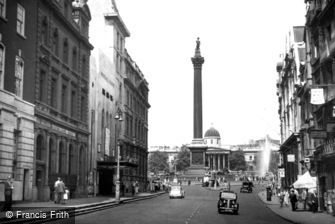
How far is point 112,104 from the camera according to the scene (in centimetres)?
7006

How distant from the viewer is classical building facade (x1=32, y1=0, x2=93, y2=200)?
133 feet

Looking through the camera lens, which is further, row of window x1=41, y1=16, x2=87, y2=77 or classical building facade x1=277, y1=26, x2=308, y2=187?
classical building facade x1=277, y1=26, x2=308, y2=187

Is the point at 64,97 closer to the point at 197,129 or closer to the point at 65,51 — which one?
the point at 65,51

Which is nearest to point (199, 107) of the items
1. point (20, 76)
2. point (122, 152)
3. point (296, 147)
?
point (122, 152)

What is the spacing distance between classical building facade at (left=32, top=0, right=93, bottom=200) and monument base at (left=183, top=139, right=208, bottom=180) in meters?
54.9

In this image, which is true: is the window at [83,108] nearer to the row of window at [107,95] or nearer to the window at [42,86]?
the window at [42,86]

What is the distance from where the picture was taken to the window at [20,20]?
35906 millimetres

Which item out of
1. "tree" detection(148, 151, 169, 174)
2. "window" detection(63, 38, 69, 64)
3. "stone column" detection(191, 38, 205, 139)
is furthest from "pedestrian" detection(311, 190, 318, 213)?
"tree" detection(148, 151, 169, 174)

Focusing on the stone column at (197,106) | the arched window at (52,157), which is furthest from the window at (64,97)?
the stone column at (197,106)

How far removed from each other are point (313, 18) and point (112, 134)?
34528 mm

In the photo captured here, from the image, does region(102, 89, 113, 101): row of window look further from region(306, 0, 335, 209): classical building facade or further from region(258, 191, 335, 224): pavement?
region(258, 191, 335, 224): pavement

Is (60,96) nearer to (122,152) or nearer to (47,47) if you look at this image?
(47,47)

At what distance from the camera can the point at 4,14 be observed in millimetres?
32938

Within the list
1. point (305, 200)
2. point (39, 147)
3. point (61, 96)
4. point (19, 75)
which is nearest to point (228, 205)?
point (305, 200)
